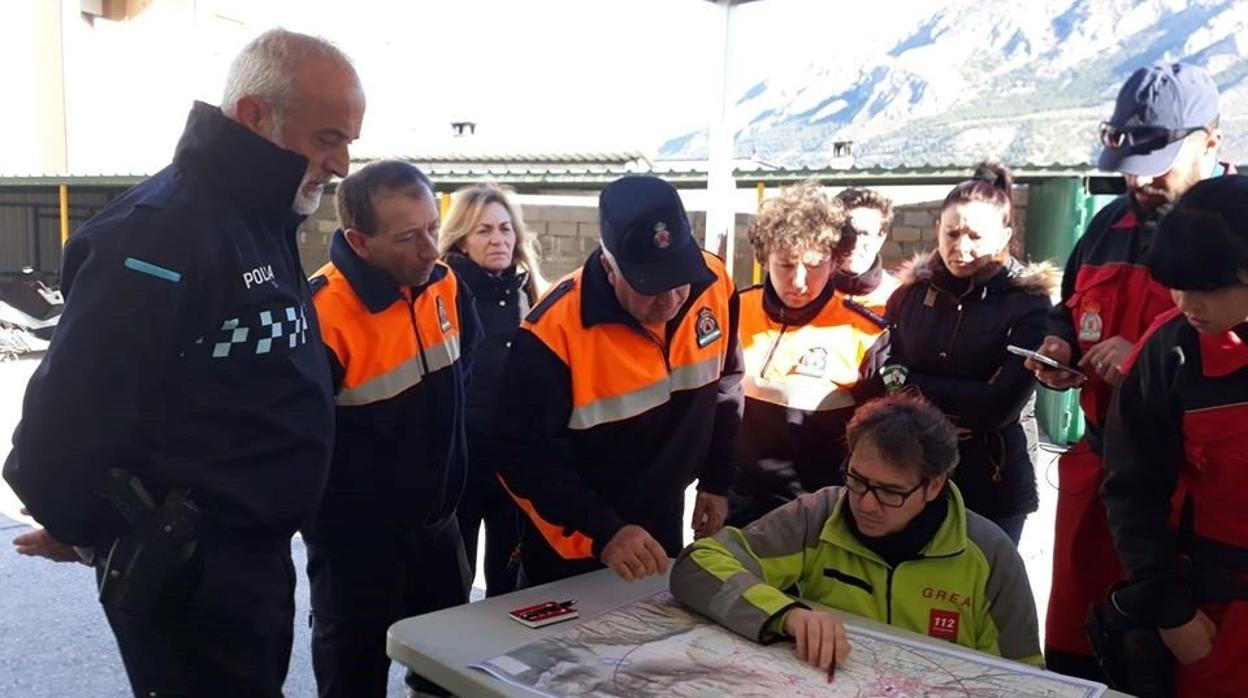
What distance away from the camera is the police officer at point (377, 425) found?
7.30 feet

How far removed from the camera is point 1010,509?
8.01 feet

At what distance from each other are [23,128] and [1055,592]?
1970cm

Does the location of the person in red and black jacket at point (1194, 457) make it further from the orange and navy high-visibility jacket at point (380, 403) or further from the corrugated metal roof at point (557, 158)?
the corrugated metal roof at point (557, 158)

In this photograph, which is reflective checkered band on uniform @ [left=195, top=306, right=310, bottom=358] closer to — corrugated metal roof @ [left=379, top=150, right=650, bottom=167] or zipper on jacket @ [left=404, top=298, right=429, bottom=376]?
zipper on jacket @ [left=404, top=298, right=429, bottom=376]

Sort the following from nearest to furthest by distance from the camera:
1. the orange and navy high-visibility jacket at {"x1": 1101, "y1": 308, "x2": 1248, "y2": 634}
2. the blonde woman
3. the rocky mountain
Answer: the orange and navy high-visibility jacket at {"x1": 1101, "y1": 308, "x2": 1248, "y2": 634}
the blonde woman
the rocky mountain

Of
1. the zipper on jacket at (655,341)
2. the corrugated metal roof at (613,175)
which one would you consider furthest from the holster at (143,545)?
the corrugated metal roof at (613,175)

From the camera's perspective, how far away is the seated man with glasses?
1.72m

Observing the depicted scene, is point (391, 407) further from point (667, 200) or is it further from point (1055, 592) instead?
point (1055, 592)

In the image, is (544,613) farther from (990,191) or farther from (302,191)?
(990,191)

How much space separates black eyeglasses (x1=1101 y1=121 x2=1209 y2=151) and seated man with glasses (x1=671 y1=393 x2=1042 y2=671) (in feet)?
2.26

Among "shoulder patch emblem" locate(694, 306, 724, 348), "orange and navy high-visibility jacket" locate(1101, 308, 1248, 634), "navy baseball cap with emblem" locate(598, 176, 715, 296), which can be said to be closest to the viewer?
"orange and navy high-visibility jacket" locate(1101, 308, 1248, 634)

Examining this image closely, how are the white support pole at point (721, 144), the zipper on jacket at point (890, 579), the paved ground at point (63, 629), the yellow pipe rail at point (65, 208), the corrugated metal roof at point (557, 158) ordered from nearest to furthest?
the zipper on jacket at point (890, 579)
the paved ground at point (63, 629)
the white support pole at point (721, 144)
the corrugated metal roof at point (557, 158)
the yellow pipe rail at point (65, 208)

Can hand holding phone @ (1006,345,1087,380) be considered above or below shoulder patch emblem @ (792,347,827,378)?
above

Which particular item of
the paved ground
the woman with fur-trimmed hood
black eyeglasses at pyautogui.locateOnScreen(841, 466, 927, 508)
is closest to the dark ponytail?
the woman with fur-trimmed hood
